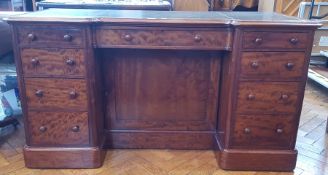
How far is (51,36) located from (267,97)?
1097 mm

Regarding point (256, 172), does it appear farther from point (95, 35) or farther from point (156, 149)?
point (95, 35)

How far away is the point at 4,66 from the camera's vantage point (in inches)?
89.9

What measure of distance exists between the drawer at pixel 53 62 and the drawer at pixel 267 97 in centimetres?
81

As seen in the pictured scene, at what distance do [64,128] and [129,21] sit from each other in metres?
0.65

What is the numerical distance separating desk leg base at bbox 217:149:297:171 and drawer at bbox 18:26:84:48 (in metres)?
0.95

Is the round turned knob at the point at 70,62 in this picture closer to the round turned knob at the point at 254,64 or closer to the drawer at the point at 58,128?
the drawer at the point at 58,128

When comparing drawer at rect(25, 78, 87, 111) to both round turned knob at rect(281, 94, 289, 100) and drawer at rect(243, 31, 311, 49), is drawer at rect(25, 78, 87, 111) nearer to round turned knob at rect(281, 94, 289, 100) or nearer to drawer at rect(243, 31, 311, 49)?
drawer at rect(243, 31, 311, 49)

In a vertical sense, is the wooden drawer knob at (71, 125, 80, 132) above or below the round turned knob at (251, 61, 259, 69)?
below

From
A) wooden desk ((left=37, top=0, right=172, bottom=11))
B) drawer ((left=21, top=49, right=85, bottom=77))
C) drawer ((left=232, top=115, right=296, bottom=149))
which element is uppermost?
wooden desk ((left=37, top=0, right=172, bottom=11))

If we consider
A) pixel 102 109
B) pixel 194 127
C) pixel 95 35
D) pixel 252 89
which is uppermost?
pixel 95 35

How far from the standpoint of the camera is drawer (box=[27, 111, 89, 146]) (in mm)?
1495

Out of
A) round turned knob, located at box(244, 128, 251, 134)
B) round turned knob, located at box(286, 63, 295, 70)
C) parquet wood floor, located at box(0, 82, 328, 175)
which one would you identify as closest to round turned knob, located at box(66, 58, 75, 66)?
parquet wood floor, located at box(0, 82, 328, 175)

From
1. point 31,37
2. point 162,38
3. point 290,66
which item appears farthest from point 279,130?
point 31,37

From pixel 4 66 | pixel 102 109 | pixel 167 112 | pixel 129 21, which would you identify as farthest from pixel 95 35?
pixel 4 66
